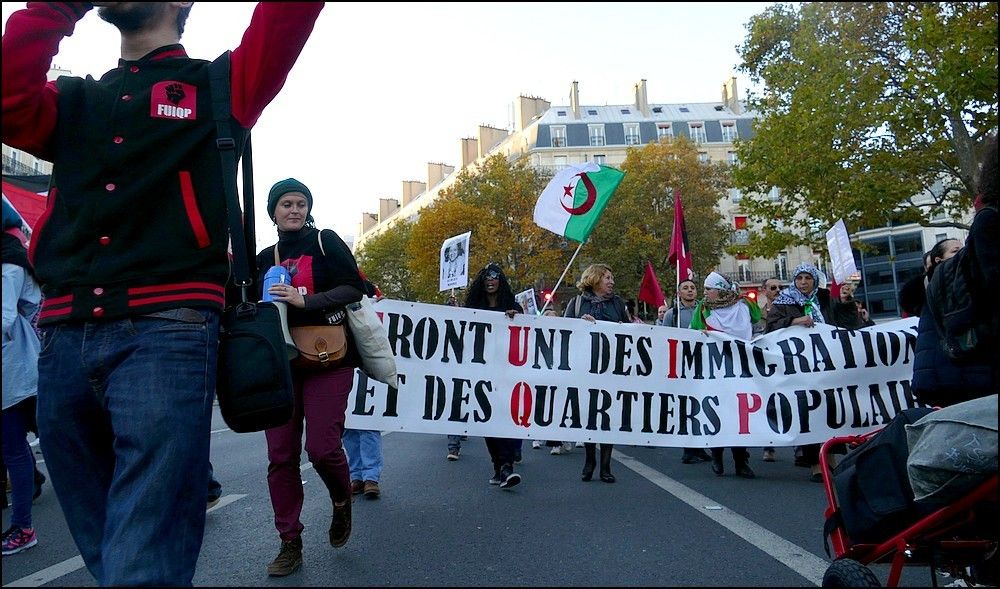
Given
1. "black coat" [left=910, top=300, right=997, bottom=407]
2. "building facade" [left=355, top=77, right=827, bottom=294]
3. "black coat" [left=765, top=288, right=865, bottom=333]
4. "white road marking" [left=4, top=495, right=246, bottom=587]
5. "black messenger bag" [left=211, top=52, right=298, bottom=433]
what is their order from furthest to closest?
"building facade" [left=355, top=77, right=827, bottom=294]
"black coat" [left=765, top=288, right=865, bottom=333]
"white road marking" [left=4, top=495, right=246, bottom=587]
"black coat" [left=910, top=300, right=997, bottom=407]
"black messenger bag" [left=211, top=52, right=298, bottom=433]

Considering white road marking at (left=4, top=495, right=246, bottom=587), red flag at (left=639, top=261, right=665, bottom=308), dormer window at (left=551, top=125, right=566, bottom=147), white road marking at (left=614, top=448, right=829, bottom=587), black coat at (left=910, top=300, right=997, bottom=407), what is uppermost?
dormer window at (left=551, top=125, right=566, bottom=147)

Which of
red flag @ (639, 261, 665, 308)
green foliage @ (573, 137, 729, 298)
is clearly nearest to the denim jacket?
red flag @ (639, 261, 665, 308)

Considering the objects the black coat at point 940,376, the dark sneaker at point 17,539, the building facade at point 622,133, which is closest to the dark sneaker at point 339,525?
the dark sneaker at point 17,539

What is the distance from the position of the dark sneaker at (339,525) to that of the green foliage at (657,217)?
45120 millimetres

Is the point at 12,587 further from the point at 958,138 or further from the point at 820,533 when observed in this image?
the point at 958,138

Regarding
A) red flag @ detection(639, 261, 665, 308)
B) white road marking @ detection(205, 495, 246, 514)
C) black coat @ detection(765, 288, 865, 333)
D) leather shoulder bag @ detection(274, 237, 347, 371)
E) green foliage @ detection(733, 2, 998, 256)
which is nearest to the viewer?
leather shoulder bag @ detection(274, 237, 347, 371)

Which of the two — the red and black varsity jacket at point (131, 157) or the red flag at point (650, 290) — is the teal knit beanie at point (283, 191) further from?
the red flag at point (650, 290)

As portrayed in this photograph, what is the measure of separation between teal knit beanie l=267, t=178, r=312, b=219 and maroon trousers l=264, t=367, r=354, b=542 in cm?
98

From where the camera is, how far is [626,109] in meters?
80.7

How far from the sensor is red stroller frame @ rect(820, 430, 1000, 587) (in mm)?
2674

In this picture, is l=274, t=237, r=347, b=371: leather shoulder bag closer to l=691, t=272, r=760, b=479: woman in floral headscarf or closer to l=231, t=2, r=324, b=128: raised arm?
l=231, t=2, r=324, b=128: raised arm

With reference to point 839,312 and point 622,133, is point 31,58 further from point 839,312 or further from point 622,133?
point 622,133

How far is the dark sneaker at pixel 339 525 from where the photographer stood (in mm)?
4246

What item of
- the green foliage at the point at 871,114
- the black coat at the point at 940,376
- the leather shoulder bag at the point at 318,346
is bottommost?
the black coat at the point at 940,376
